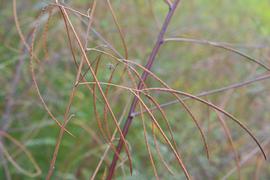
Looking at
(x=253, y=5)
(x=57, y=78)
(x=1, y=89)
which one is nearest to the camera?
(x=1, y=89)

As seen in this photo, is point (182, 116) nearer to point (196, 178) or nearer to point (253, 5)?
point (196, 178)

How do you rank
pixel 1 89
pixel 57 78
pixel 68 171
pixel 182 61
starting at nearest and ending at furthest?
1. pixel 68 171
2. pixel 1 89
3. pixel 57 78
4. pixel 182 61

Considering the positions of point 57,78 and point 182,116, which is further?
point 182,116

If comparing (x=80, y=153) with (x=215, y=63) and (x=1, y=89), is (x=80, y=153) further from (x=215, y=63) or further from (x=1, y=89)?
(x=215, y=63)

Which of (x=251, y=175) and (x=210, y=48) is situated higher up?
(x=210, y=48)

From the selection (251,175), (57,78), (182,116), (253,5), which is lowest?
(251,175)

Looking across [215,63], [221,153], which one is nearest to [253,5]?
[215,63]
